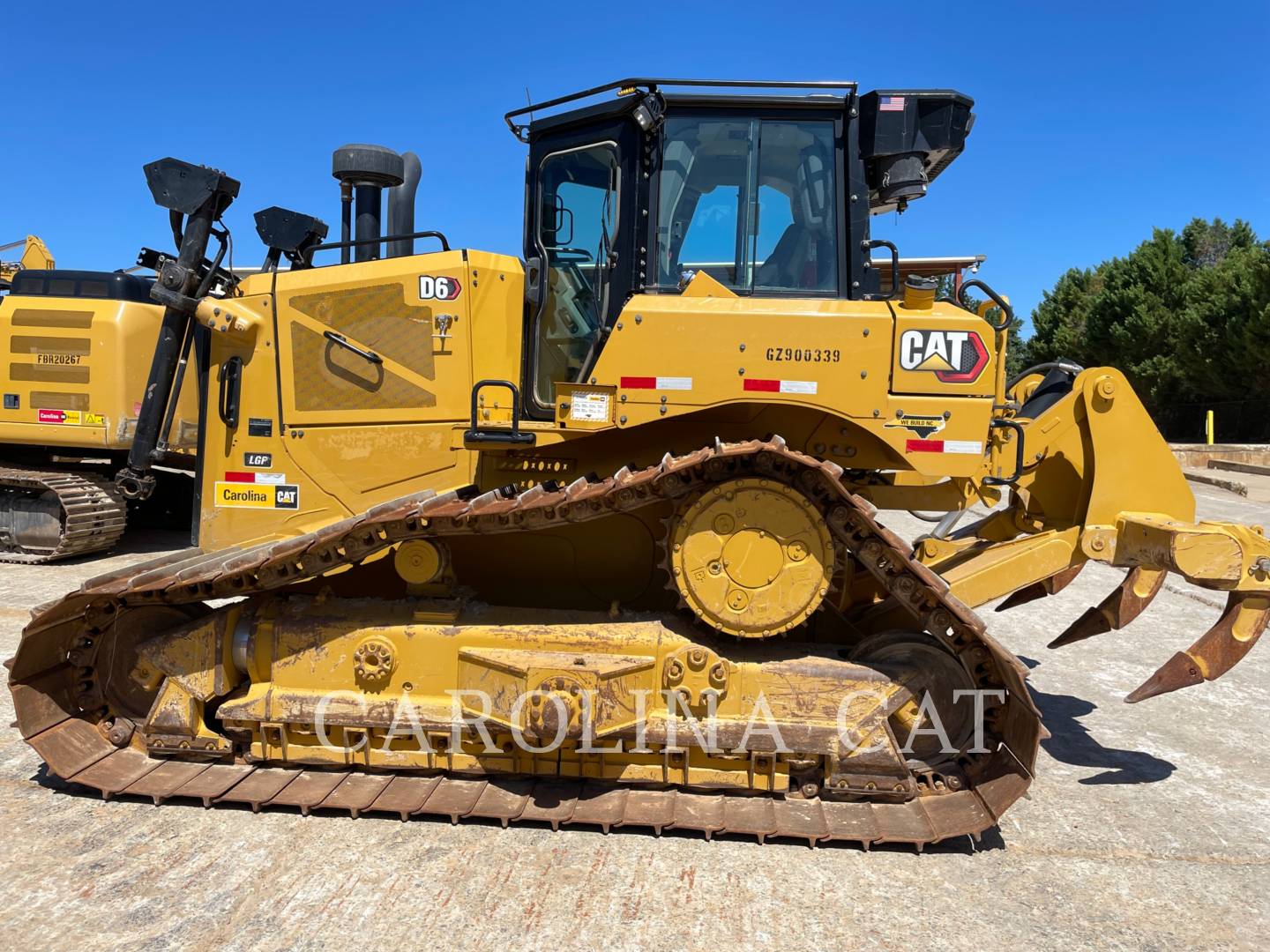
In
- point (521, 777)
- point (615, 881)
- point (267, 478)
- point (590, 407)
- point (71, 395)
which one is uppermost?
point (71, 395)

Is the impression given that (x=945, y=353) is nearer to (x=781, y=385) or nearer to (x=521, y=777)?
(x=781, y=385)

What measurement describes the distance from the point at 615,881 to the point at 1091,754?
122 inches

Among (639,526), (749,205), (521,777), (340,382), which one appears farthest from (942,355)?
(340,382)

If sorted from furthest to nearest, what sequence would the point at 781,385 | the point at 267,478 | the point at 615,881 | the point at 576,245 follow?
1. the point at 267,478
2. the point at 576,245
3. the point at 781,385
4. the point at 615,881

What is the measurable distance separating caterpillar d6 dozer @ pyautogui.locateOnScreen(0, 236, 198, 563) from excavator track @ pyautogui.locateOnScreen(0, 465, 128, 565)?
0.04ft

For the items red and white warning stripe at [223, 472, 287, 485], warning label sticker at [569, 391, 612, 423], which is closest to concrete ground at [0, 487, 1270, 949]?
red and white warning stripe at [223, 472, 287, 485]

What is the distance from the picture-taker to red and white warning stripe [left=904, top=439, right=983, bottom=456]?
3963 millimetres

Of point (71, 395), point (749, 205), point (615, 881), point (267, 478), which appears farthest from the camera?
point (71, 395)

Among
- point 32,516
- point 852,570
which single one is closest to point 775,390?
point 852,570

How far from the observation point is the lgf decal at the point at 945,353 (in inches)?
154

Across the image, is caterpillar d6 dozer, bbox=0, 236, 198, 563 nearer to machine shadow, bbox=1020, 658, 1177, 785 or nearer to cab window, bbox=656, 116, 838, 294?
cab window, bbox=656, 116, 838, 294

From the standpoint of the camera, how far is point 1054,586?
17.1 ft

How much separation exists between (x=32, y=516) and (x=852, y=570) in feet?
28.7

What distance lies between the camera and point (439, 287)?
458cm
